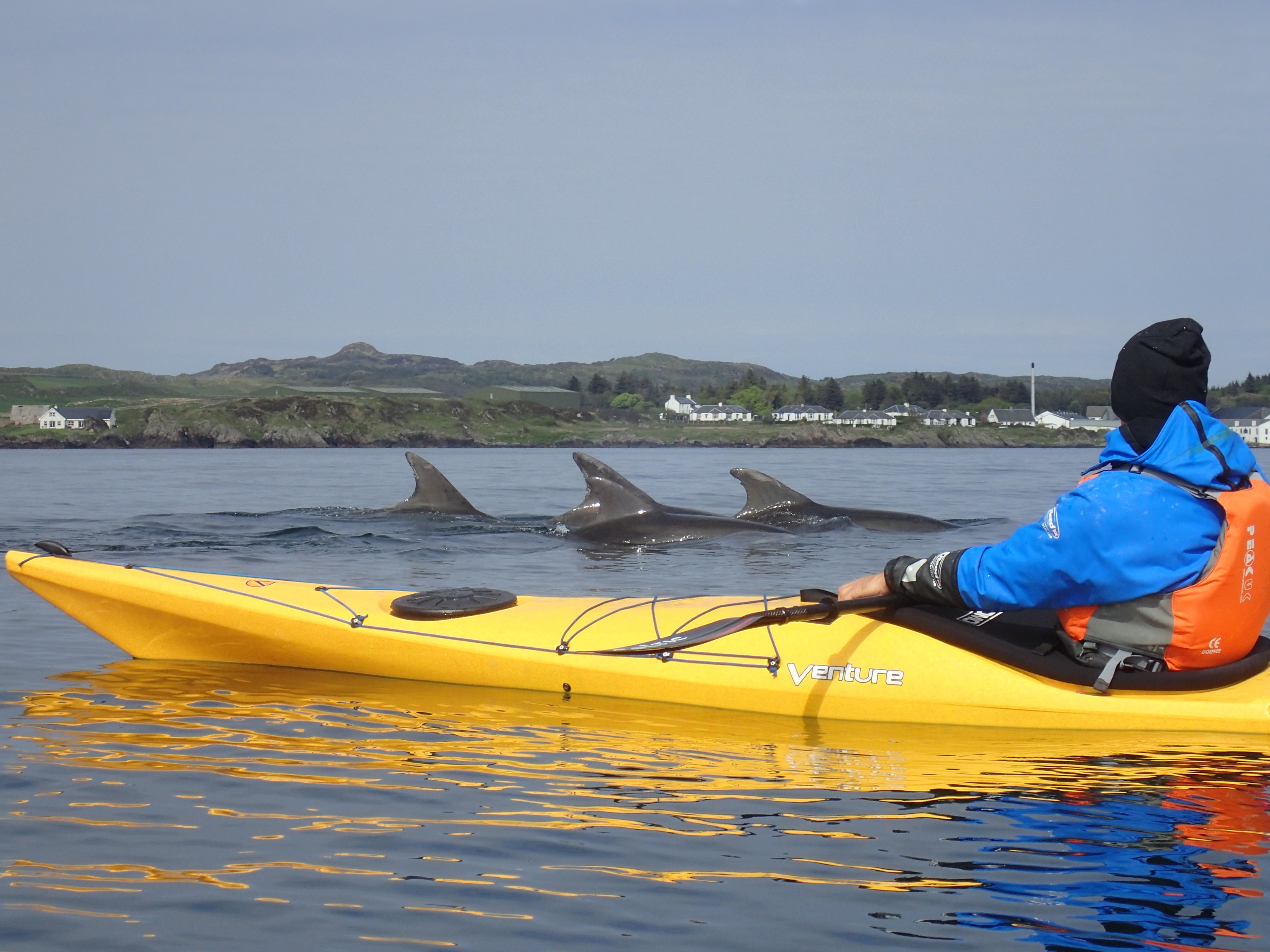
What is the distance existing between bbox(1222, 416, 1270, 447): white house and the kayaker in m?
150

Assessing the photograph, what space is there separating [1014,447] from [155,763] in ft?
415

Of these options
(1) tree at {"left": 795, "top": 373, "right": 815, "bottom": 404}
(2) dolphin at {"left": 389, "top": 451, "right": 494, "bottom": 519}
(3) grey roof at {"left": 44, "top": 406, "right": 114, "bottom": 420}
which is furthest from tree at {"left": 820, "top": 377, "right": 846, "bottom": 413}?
(2) dolphin at {"left": 389, "top": 451, "right": 494, "bottom": 519}

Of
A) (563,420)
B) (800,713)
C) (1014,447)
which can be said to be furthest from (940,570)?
(563,420)

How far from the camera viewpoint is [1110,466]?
19.6 feet

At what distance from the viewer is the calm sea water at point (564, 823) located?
421 cm

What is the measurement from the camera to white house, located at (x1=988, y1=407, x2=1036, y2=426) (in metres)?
168

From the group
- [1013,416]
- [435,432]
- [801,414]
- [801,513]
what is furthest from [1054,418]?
[801,513]

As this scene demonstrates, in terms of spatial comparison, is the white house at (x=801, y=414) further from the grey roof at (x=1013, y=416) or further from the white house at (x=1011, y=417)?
the grey roof at (x=1013, y=416)

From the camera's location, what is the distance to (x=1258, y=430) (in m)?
143

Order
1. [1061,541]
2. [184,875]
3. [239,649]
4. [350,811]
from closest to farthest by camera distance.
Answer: [184,875]
[350,811]
[1061,541]
[239,649]

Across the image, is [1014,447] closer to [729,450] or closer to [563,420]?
[729,450]

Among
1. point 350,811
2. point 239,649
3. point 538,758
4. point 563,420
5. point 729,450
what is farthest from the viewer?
point 563,420

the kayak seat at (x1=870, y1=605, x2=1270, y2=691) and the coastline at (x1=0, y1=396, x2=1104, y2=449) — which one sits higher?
the coastline at (x1=0, y1=396, x2=1104, y2=449)

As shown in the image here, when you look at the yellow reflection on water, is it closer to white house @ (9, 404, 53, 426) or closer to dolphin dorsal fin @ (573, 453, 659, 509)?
dolphin dorsal fin @ (573, 453, 659, 509)
